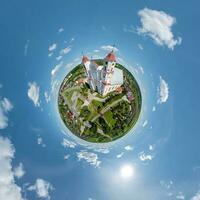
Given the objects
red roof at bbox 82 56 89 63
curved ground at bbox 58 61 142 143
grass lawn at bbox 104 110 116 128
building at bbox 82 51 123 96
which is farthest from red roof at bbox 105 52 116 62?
grass lawn at bbox 104 110 116 128

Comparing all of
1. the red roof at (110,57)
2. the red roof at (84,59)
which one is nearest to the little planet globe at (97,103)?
the red roof at (84,59)

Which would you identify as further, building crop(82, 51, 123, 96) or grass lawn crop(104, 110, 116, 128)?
grass lawn crop(104, 110, 116, 128)

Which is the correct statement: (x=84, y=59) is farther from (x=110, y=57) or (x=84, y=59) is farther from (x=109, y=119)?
(x=109, y=119)

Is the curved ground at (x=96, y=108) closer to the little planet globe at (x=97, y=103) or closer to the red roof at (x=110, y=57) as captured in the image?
the little planet globe at (x=97, y=103)

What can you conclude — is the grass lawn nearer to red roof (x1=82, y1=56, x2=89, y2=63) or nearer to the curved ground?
the curved ground

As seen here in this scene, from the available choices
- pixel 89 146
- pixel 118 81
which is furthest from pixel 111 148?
pixel 118 81

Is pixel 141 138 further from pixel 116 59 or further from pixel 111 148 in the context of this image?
pixel 116 59

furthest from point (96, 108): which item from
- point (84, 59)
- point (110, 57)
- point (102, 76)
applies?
point (110, 57)
